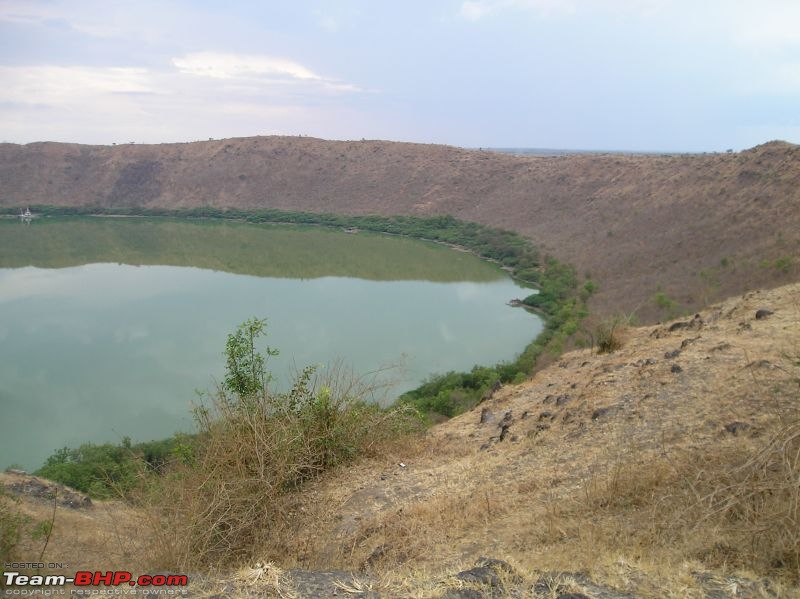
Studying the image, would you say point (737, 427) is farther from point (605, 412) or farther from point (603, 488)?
point (605, 412)

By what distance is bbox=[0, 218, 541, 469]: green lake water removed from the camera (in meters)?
13.1

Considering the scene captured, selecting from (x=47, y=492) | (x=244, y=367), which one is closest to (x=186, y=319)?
(x=47, y=492)

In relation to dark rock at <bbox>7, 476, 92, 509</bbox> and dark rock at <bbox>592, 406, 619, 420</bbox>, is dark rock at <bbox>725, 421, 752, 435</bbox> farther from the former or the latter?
dark rock at <bbox>7, 476, 92, 509</bbox>

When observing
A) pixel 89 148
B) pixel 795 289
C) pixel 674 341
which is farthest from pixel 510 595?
pixel 89 148

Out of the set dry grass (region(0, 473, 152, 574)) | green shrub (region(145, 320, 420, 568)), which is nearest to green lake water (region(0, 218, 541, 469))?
green shrub (region(145, 320, 420, 568))

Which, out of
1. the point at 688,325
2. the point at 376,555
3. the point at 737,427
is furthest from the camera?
the point at 688,325

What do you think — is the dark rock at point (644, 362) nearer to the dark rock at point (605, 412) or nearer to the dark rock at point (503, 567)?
the dark rock at point (605, 412)

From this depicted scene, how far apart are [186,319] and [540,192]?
27.0 metres

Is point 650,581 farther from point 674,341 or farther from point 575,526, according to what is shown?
point 674,341

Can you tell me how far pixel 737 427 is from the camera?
4.49 metres

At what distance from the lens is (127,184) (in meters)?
52.7

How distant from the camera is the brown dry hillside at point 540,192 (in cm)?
2014

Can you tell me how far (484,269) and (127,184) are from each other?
38.4m

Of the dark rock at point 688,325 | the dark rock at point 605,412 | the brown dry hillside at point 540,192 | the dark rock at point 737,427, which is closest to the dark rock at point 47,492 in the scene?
the dark rock at point 605,412
